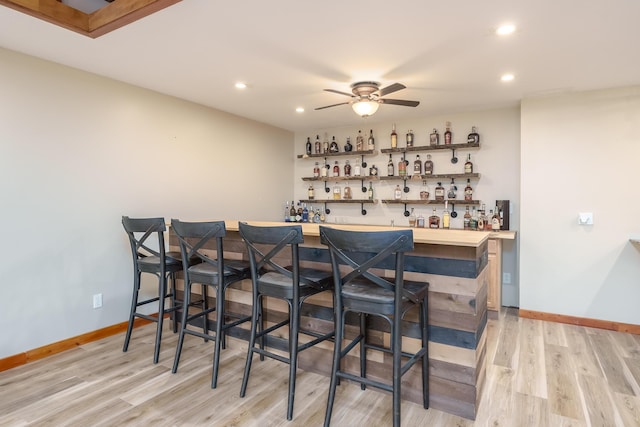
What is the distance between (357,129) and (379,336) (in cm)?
346

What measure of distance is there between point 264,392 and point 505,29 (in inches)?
108

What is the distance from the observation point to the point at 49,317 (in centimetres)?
280

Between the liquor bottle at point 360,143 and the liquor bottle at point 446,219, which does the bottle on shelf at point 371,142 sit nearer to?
the liquor bottle at point 360,143

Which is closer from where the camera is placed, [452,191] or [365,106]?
[365,106]

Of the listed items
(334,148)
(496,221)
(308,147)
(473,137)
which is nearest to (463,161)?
(473,137)

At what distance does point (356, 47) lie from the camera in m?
2.53

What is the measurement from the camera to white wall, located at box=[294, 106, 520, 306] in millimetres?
4094

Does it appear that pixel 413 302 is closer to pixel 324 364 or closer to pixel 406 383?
pixel 406 383

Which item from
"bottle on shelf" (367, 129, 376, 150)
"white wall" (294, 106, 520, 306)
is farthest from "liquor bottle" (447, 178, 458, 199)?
"bottle on shelf" (367, 129, 376, 150)

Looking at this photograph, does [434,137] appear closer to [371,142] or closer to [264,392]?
[371,142]

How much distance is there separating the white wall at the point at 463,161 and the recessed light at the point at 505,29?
2.04m

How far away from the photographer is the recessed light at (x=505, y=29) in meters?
2.20

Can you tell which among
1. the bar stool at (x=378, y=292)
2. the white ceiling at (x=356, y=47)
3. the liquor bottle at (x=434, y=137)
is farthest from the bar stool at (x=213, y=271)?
the liquor bottle at (x=434, y=137)

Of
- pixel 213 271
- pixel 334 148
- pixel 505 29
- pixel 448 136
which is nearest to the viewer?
pixel 505 29
